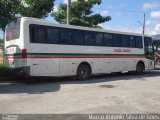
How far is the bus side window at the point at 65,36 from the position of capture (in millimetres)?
17403

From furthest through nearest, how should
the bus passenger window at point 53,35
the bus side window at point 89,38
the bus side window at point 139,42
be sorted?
1. the bus side window at point 139,42
2. the bus side window at point 89,38
3. the bus passenger window at point 53,35

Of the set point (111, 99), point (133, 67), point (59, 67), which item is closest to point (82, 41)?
point (59, 67)

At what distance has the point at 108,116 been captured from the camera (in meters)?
8.99

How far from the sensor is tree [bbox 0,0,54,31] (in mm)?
16312

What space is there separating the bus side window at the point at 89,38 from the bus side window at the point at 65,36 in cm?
121

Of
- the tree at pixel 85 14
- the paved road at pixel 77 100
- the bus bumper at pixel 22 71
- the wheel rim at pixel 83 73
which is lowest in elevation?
the paved road at pixel 77 100

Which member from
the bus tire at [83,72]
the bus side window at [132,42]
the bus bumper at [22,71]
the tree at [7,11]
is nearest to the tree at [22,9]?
the tree at [7,11]

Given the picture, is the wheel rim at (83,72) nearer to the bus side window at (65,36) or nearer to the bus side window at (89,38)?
the bus side window at (89,38)

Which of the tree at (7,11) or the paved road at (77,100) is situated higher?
the tree at (7,11)

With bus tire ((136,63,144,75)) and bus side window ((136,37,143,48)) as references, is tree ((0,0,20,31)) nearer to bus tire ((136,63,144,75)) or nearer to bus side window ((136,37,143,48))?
bus side window ((136,37,143,48))

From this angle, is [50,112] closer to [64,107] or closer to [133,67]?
[64,107]

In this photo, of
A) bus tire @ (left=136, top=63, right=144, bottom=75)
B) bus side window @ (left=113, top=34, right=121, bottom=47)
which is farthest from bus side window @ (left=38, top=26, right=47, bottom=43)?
bus tire @ (left=136, top=63, right=144, bottom=75)

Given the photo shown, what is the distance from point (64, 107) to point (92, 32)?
971 cm

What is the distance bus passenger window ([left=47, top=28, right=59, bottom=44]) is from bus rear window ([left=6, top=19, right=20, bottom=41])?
1.57 metres
